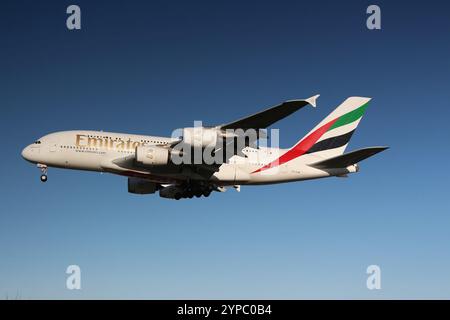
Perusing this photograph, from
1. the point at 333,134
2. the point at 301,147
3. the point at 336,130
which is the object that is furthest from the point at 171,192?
the point at 336,130

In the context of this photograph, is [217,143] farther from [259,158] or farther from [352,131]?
[352,131]

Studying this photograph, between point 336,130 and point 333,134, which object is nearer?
point 333,134

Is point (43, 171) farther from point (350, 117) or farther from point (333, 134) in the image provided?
point (350, 117)

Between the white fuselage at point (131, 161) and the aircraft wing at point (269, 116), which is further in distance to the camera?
the white fuselage at point (131, 161)

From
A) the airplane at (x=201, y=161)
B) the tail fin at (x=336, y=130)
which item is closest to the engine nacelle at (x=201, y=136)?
the airplane at (x=201, y=161)

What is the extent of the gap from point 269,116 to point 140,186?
14.6 metres

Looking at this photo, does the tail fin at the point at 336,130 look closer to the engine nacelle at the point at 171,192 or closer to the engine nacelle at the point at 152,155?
A: the engine nacelle at the point at 171,192

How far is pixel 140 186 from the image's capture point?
39.8 metres

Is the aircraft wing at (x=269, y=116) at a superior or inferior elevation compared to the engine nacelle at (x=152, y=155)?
superior

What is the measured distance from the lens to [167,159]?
109ft

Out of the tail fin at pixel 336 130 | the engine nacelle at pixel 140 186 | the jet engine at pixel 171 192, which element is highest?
the tail fin at pixel 336 130

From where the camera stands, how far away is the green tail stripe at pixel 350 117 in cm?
4034

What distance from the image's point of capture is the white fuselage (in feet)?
113
